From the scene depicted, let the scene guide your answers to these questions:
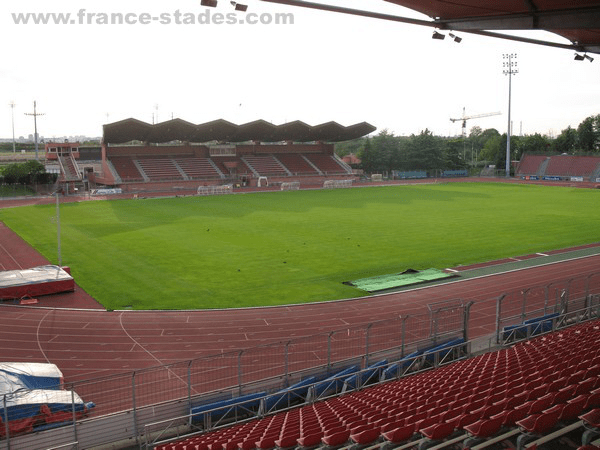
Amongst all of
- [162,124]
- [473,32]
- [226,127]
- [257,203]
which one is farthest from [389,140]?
[473,32]

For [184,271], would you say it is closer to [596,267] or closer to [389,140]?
[596,267]

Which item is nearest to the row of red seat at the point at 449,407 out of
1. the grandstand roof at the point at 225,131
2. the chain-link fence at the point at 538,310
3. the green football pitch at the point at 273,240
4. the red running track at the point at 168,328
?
the chain-link fence at the point at 538,310

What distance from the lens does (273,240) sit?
106ft

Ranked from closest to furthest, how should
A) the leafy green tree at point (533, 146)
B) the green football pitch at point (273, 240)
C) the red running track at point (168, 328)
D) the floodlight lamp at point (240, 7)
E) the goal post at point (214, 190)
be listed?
the floodlight lamp at point (240, 7) < the red running track at point (168, 328) < the green football pitch at point (273, 240) < the goal post at point (214, 190) < the leafy green tree at point (533, 146)

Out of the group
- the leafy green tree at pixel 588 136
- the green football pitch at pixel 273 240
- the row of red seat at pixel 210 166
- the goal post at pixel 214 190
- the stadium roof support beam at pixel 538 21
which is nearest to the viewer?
the stadium roof support beam at pixel 538 21

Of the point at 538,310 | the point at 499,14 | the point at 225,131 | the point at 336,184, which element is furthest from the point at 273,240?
the point at 225,131

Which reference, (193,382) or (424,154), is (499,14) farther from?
(424,154)

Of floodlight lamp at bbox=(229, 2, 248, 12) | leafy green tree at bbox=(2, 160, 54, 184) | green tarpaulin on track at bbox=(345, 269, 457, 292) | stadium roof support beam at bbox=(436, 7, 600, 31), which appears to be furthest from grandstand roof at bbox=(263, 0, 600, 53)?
leafy green tree at bbox=(2, 160, 54, 184)

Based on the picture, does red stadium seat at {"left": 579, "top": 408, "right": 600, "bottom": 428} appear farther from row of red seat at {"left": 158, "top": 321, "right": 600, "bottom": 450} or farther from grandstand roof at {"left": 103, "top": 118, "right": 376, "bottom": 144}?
grandstand roof at {"left": 103, "top": 118, "right": 376, "bottom": 144}

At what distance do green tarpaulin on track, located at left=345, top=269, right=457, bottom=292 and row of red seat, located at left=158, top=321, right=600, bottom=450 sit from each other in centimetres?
982

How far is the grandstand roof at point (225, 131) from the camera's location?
6769 centimetres

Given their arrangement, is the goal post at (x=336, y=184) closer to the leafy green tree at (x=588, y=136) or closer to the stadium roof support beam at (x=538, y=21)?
the leafy green tree at (x=588, y=136)

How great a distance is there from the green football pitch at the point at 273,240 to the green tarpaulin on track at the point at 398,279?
0.67 metres

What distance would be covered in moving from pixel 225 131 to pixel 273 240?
1729 inches
